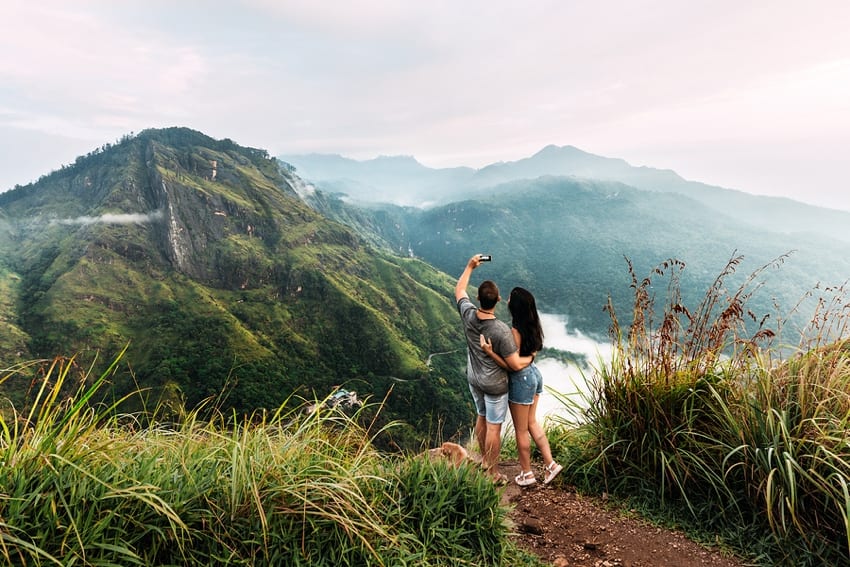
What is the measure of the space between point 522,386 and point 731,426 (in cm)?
154

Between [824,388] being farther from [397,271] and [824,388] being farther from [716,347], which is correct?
[397,271]

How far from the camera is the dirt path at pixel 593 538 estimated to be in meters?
2.72

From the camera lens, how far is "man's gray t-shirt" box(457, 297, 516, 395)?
355cm

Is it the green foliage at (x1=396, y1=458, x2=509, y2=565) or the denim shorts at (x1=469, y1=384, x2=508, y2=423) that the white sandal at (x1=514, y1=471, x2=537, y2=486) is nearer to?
the denim shorts at (x1=469, y1=384, x2=508, y2=423)

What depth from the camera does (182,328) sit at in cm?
10625

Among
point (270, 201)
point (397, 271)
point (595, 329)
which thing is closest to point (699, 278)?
point (595, 329)

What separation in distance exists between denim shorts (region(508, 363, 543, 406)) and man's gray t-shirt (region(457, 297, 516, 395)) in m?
0.08

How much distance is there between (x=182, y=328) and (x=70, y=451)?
12140 centimetres

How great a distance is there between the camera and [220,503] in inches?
79.4

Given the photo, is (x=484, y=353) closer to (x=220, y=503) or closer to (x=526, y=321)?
(x=526, y=321)

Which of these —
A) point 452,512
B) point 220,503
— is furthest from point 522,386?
point 220,503

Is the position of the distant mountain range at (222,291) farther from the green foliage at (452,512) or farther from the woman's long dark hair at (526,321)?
the green foliage at (452,512)

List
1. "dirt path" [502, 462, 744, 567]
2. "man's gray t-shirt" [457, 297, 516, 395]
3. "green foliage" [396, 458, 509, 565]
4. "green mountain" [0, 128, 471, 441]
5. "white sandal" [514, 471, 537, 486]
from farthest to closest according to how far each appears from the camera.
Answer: "green mountain" [0, 128, 471, 441] → "white sandal" [514, 471, 537, 486] → "man's gray t-shirt" [457, 297, 516, 395] → "dirt path" [502, 462, 744, 567] → "green foliage" [396, 458, 509, 565]

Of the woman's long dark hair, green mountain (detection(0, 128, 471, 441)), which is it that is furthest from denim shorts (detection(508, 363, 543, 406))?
green mountain (detection(0, 128, 471, 441))
